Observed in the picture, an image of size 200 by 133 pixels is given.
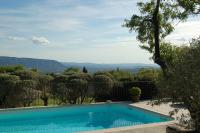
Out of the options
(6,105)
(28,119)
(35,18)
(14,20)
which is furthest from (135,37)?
(14,20)

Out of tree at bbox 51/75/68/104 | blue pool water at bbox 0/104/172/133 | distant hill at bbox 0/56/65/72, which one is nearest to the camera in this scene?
blue pool water at bbox 0/104/172/133

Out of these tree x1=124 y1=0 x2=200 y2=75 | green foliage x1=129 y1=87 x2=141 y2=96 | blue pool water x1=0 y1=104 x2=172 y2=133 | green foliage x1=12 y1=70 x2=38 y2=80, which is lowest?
blue pool water x1=0 y1=104 x2=172 y2=133

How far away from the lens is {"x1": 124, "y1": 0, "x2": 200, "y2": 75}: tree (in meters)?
11.3

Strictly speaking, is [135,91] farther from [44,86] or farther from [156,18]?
[156,18]

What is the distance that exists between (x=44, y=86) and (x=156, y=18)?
7.29 m

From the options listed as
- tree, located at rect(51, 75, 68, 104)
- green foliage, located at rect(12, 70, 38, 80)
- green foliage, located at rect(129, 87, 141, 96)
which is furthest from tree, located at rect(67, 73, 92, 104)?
green foliage, located at rect(129, 87, 141, 96)

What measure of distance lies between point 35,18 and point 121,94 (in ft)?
20.2

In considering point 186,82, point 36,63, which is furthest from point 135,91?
point 36,63

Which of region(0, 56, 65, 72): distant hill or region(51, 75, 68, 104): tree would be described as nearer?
region(51, 75, 68, 104): tree

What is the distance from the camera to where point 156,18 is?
11.4m

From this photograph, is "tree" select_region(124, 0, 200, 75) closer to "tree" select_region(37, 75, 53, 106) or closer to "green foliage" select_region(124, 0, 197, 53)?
"green foliage" select_region(124, 0, 197, 53)

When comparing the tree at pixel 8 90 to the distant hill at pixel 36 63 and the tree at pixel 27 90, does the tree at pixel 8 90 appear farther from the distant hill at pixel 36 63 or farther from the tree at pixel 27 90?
the distant hill at pixel 36 63

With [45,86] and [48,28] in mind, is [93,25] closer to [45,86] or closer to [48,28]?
[48,28]

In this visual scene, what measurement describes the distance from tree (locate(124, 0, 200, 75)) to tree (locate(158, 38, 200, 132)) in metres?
4.29
